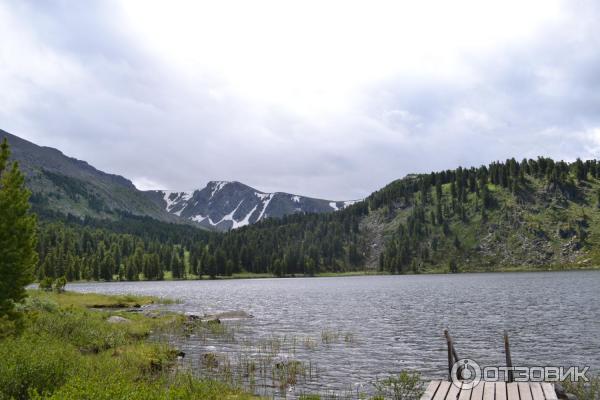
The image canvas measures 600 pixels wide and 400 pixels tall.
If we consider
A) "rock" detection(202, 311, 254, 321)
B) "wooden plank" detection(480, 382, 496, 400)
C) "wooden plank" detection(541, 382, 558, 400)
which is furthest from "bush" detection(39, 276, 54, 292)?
"wooden plank" detection(541, 382, 558, 400)

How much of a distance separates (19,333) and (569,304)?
76.5 meters

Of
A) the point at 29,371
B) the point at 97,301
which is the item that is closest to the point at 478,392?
the point at 29,371

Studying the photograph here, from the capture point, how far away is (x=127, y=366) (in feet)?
96.6

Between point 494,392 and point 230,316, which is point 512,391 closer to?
point 494,392

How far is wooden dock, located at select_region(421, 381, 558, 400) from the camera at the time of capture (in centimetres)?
1579

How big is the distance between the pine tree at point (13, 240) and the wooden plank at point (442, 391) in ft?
92.5

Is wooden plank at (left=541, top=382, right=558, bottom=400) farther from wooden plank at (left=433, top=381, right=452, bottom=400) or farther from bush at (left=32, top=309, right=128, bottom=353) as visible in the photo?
bush at (left=32, top=309, right=128, bottom=353)

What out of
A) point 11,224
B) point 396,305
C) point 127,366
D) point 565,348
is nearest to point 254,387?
point 127,366

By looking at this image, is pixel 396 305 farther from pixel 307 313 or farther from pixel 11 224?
pixel 11 224

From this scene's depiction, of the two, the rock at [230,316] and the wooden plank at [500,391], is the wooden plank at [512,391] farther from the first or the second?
the rock at [230,316]

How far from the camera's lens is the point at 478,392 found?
1644cm

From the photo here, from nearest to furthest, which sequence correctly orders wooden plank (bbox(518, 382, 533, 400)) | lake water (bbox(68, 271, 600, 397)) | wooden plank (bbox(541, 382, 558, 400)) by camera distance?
wooden plank (bbox(541, 382, 558, 400)) → wooden plank (bbox(518, 382, 533, 400)) → lake water (bbox(68, 271, 600, 397))

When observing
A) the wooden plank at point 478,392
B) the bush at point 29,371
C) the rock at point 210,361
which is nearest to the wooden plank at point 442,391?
the wooden plank at point 478,392

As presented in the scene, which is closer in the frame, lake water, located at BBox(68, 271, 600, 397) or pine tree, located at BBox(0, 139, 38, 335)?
pine tree, located at BBox(0, 139, 38, 335)
